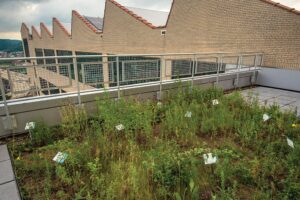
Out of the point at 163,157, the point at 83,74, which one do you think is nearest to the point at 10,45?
the point at 83,74

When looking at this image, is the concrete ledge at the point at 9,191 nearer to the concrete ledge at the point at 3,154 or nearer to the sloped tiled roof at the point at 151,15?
the concrete ledge at the point at 3,154

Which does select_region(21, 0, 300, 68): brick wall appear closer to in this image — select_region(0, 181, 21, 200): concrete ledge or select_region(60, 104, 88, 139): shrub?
select_region(60, 104, 88, 139): shrub

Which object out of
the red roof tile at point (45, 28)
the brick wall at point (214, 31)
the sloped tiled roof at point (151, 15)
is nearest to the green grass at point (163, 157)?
the brick wall at point (214, 31)

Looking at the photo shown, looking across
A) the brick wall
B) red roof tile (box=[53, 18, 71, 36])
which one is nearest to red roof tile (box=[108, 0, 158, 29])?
the brick wall

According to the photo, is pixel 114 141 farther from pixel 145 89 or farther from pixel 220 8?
pixel 220 8

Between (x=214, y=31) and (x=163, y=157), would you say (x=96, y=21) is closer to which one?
(x=214, y=31)

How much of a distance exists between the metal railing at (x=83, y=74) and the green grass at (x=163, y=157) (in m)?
0.72

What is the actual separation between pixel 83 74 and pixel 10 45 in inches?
1668

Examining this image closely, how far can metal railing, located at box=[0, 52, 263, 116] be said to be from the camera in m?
3.22

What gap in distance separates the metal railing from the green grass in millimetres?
716

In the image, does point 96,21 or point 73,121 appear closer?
point 73,121

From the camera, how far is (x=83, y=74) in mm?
3967

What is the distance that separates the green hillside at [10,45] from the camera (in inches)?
1283

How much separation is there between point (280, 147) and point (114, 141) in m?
→ 2.32
